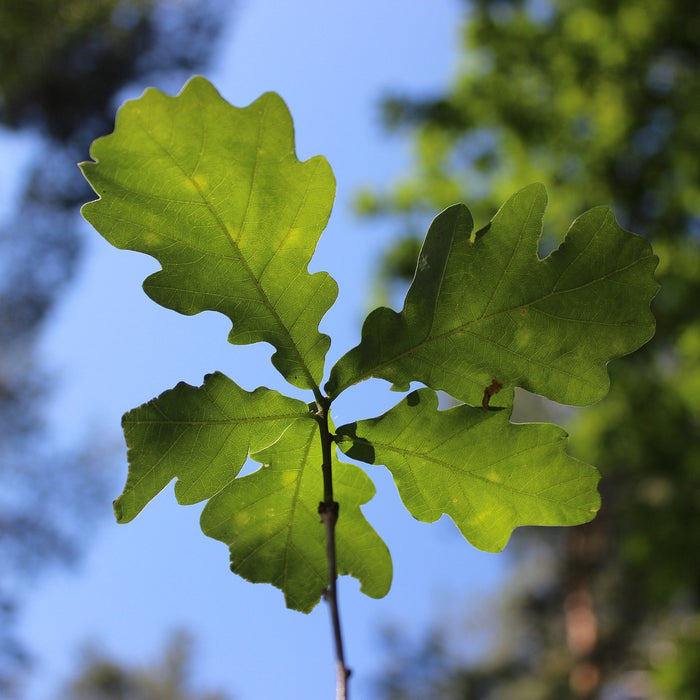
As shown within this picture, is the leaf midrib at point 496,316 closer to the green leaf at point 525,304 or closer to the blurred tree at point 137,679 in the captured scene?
the green leaf at point 525,304

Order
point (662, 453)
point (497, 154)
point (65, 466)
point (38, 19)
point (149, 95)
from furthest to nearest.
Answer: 1. point (65, 466)
2. point (38, 19)
3. point (497, 154)
4. point (662, 453)
5. point (149, 95)

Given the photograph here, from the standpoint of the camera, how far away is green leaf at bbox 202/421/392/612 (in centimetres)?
101

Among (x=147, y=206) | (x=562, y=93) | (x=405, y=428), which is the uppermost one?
(x=562, y=93)

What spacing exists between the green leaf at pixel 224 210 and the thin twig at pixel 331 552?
7 centimetres

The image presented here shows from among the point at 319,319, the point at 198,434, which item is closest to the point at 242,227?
the point at 319,319

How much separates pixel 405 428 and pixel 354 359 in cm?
13

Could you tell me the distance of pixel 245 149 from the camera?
87cm

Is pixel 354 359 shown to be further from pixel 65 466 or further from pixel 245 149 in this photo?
pixel 65 466

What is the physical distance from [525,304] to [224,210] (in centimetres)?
43

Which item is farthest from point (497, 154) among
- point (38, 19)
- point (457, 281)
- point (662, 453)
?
point (457, 281)

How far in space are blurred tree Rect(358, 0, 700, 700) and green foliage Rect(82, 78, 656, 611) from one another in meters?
6.64

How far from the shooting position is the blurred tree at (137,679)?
23719mm

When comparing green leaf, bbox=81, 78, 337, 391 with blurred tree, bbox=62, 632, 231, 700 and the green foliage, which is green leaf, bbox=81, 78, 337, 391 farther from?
blurred tree, bbox=62, 632, 231, 700

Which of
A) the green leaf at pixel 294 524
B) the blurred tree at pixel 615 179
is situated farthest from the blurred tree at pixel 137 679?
the green leaf at pixel 294 524
